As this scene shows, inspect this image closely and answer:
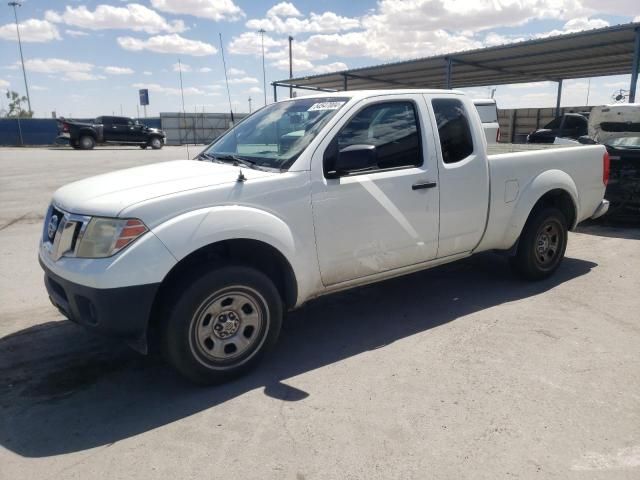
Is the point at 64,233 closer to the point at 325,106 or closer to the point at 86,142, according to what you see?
the point at 325,106

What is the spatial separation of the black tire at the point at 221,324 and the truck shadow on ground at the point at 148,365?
0.55 feet

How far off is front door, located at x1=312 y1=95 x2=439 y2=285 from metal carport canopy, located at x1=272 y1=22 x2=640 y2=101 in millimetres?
13188

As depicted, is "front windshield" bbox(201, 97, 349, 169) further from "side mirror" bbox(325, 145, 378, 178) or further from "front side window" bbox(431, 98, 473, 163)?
"front side window" bbox(431, 98, 473, 163)

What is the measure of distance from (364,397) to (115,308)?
5.22 ft

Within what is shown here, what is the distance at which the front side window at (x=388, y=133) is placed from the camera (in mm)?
3863

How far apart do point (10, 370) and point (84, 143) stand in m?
27.4

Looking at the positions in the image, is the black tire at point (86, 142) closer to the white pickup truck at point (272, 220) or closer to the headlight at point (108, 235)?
the white pickup truck at point (272, 220)

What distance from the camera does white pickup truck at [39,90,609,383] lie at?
301 cm

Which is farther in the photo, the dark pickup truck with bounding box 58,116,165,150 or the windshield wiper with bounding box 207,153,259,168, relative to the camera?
the dark pickup truck with bounding box 58,116,165,150

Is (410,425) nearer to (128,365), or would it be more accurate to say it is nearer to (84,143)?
(128,365)

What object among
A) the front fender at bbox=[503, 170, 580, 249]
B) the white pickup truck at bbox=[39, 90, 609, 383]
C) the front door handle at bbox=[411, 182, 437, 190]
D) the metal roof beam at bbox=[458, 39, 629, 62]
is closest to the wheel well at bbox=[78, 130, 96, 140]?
the metal roof beam at bbox=[458, 39, 629, 62]

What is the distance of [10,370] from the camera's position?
3.58m

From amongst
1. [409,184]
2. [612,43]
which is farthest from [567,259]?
[612,43]

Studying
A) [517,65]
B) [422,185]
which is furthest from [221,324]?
[517,65]
